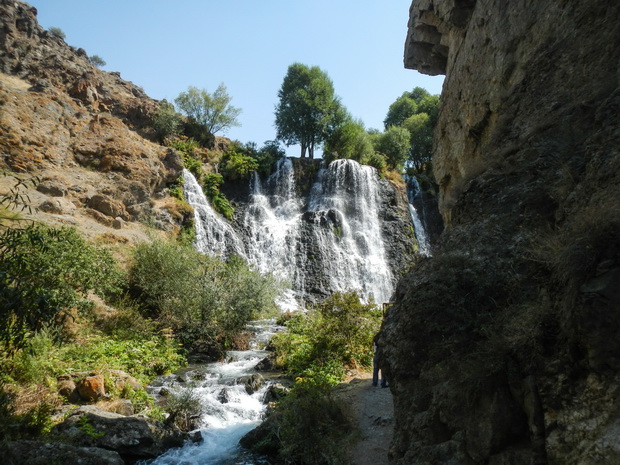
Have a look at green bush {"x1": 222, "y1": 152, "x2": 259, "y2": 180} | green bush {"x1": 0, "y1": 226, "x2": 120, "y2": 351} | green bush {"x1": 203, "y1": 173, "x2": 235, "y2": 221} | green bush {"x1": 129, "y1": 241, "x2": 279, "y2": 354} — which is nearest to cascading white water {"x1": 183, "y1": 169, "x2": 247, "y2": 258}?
green bush {"x1": 203, "y1": 173, "x2": 235, "y2": 221}

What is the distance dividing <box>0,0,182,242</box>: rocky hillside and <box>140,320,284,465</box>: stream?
935cm

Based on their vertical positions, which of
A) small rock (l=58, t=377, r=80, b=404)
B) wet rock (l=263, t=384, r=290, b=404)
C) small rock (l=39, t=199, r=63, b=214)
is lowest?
wet rock (l=263, t=384, r=290, b=404)

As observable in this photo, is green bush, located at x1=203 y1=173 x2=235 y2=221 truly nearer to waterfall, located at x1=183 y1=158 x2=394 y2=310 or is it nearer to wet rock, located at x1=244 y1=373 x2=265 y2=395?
waterfall, located at x1=183 y1=158 x2=394 y2=310

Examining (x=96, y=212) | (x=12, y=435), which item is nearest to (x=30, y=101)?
(x=96, y=212)

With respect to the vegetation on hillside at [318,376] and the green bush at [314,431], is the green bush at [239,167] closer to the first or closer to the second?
the vegetation on hillside at [318,376]

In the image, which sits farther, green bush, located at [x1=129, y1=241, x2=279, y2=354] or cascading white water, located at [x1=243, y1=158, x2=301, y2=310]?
cascading white water, located at [x1=243, y1=158, x2=301, y2=310]

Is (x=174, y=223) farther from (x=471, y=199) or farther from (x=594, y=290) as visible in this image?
(x=594, y=290)

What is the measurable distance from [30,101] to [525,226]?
24.2 m

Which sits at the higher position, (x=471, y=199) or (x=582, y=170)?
(x=471, y=199)

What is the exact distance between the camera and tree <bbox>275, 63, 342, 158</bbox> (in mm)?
34250

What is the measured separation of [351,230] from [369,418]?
19593 millimetres

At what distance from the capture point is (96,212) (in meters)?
18.7

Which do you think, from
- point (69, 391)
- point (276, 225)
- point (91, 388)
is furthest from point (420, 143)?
point (69, 391)

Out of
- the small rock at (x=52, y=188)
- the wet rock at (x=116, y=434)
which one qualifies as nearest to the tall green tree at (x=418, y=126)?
the small rock at (x=52, y=188)
